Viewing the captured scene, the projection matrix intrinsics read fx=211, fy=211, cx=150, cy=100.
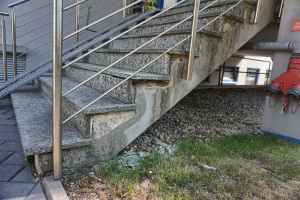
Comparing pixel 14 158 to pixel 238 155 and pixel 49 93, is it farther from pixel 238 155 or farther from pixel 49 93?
pixel 238 155

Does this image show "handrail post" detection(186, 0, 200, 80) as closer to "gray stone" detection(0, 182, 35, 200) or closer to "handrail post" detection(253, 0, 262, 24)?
"handrail post" detection(253, 0, 262, 24)

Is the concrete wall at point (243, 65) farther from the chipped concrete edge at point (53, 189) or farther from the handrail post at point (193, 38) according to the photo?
the chipped concrete edge at point (53, 189)

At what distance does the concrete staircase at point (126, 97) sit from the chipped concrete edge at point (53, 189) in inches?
5.3

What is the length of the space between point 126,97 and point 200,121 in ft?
5.16

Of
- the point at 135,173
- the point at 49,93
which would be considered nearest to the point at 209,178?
the point at 135,173

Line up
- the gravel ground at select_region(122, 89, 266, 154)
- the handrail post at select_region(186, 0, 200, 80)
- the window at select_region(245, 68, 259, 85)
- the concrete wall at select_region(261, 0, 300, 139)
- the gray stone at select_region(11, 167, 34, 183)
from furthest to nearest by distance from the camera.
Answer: the window at select_region(245, 68, 259, 85), the concrete wall at select_region(261, 0, 300, 139), the gravel ground at select_region(122, 89, 266, 154), the handrail post at select_region(186, 0, 200, 80), the gray stone at select_region(11, 167, 34, 183)

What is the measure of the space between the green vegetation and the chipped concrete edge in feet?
0.91

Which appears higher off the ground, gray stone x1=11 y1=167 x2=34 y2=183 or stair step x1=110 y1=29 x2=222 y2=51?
stair step x1=110 y1=29 x2=222 y2=51

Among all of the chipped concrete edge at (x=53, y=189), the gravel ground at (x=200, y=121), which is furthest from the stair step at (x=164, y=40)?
the chipped concrete edge at (x=53, y=189)

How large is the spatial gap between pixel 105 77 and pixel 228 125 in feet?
6.32

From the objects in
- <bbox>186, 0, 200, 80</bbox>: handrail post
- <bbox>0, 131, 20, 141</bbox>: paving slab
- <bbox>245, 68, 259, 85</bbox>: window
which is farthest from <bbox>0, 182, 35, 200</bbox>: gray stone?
<bbox>245, 68, 259, 85</bbox>: window

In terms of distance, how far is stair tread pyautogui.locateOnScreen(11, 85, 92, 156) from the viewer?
1414 mm

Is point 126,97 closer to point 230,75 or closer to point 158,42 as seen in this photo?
point 158,42

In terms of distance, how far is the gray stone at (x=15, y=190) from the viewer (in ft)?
Answer: 4.05
